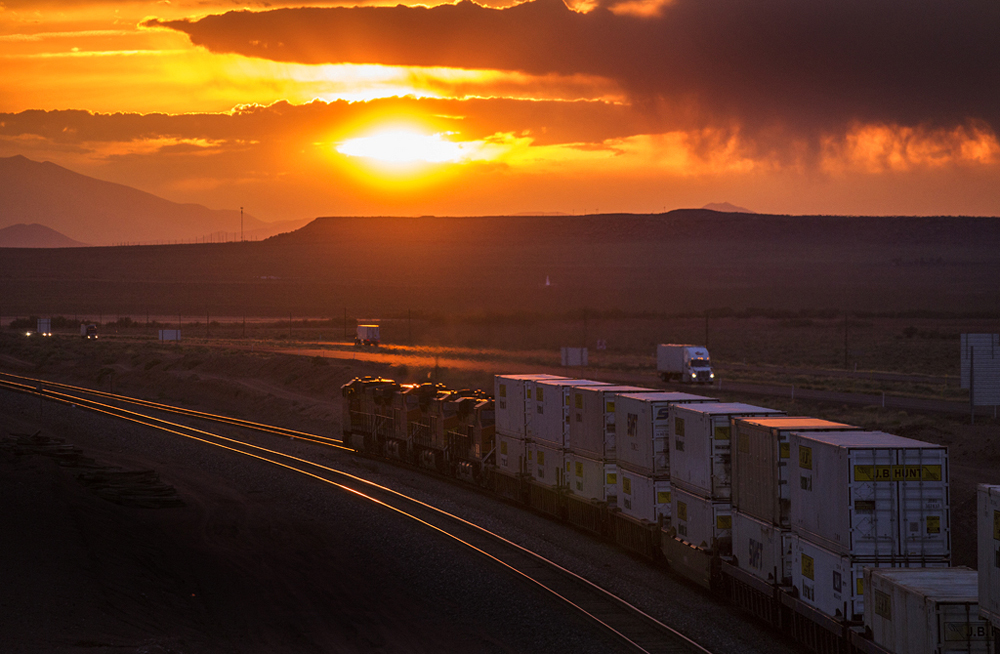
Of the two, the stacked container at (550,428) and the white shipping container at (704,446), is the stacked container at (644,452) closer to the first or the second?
the white shipping container at (704,446)

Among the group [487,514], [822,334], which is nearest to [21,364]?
[487,514]

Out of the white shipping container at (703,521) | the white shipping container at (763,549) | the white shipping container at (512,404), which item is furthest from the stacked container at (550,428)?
the white shipping container at (763,549)

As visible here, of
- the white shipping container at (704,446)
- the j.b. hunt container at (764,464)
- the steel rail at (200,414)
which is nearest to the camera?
the j.b. hunt container at (764,464)

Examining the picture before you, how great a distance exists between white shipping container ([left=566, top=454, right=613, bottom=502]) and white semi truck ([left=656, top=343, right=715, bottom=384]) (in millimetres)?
36095

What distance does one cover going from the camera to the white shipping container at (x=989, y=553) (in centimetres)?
1200

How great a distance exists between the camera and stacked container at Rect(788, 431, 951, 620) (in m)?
15.2

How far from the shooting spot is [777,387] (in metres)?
59.8

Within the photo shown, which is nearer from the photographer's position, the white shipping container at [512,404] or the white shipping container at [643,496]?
the white shipping container at [643,496]

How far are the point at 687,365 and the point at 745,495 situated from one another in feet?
143

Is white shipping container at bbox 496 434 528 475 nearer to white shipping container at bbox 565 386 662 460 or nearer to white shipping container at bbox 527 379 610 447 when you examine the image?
white shipping container at bbox 527 379 610 447

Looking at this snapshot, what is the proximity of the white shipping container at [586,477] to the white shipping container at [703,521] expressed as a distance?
3.48m

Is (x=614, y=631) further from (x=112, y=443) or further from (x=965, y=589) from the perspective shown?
(x=112, y=443)

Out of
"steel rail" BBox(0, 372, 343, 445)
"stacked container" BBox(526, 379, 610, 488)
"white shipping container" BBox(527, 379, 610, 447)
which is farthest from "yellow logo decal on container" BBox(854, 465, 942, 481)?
"steel rail" BBox(0, 372, 343, 445)

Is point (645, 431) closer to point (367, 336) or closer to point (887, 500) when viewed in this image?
point (887, 500)
